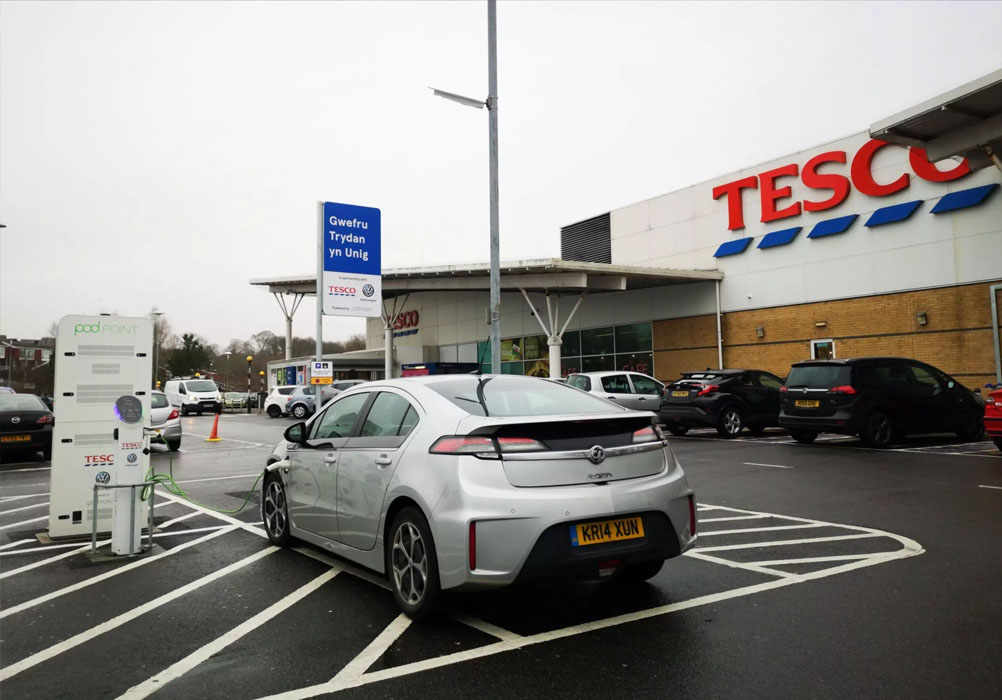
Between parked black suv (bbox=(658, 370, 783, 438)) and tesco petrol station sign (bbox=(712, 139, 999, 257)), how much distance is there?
7.39m

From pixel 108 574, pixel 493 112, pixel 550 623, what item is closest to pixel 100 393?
pixel 108 574

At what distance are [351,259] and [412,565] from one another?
899cm

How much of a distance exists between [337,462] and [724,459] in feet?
28.5

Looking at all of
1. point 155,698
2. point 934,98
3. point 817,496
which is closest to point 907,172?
point 934,98

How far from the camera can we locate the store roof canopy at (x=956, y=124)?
13297 mm

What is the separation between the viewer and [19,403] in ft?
47.9

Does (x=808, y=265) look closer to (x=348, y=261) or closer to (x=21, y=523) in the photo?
(x=348, y=261)

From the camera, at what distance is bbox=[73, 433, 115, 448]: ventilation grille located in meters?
6.59

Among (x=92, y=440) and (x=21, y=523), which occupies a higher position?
(x=92, y=440)

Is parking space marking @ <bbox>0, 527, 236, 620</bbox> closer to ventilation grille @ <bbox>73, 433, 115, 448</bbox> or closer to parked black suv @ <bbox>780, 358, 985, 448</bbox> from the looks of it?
ventilation grille @ <bbox>73, 433, 115, 448</bbox>

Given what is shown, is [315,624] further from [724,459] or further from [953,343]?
[953,343]

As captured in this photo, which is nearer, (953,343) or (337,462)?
(337,462)

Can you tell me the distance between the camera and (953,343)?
1883 centimetres

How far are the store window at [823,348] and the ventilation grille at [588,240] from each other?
33.2 feet
